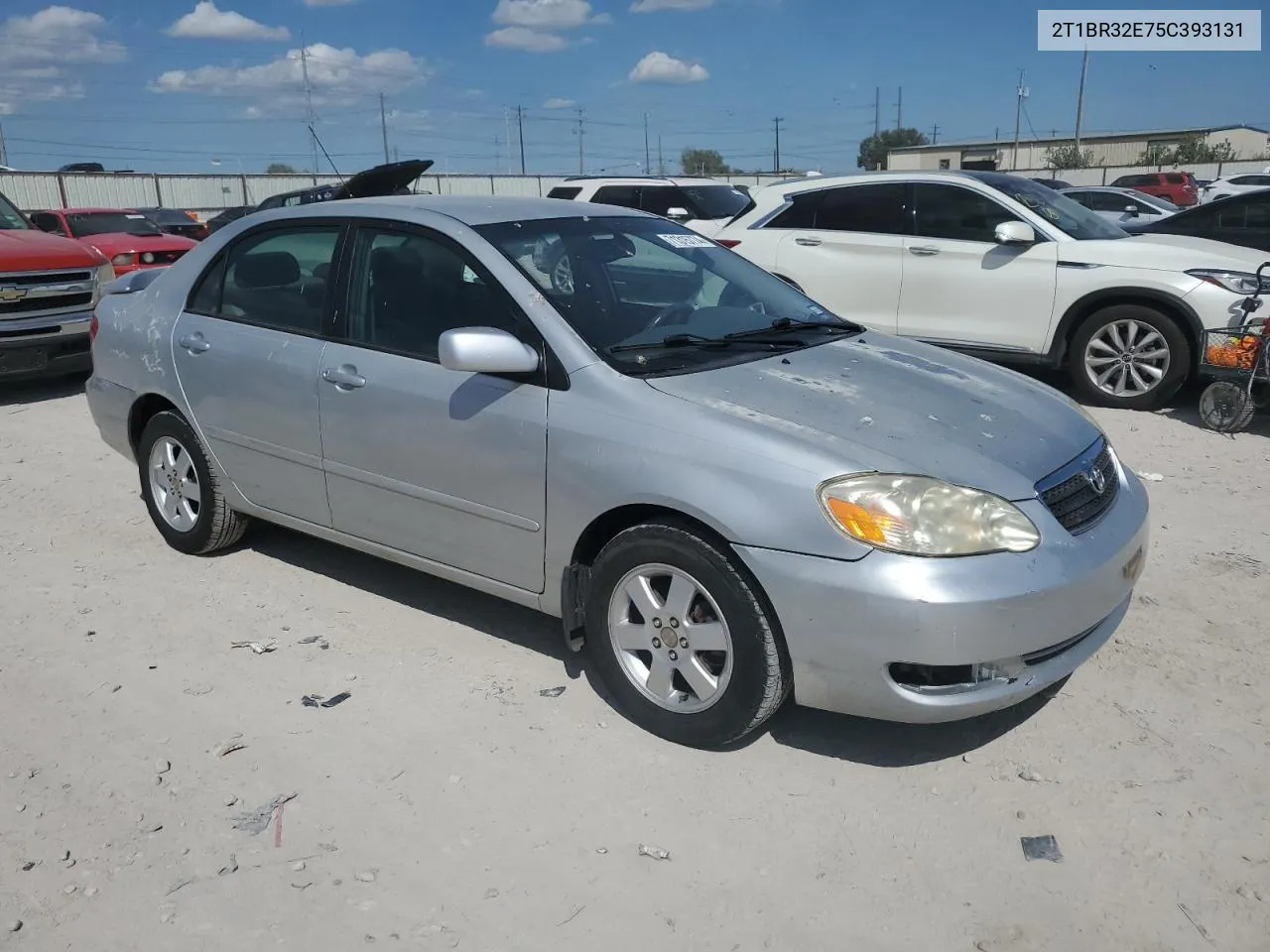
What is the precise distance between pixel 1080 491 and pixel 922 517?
0.73 m

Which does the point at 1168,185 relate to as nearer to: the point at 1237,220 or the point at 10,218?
the point at 1237,220

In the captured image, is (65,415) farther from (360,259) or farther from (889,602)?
(889,602)

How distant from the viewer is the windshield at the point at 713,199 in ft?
49.2

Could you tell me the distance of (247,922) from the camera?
2.71 m

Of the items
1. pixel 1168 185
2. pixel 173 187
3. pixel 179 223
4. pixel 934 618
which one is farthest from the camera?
pixel 173 187

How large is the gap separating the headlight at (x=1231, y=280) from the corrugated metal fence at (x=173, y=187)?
→ 24.5 metres

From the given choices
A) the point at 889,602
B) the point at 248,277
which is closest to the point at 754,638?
the point at 889,602

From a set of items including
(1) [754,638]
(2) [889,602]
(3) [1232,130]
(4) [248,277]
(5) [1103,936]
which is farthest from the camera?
(3) [1232,130]

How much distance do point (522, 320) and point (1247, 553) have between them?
143 inches

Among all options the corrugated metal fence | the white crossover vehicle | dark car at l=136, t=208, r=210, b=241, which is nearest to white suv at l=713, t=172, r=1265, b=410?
dark car at l=136, t=208, r=210, b=241

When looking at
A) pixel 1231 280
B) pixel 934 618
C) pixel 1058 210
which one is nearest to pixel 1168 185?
pixel 1058 210

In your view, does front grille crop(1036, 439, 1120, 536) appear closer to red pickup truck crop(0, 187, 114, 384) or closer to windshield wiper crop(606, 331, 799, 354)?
windshield wiper crop(606, 331, 799, 354)

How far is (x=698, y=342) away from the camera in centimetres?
387

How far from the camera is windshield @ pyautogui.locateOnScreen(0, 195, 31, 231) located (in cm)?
1029
